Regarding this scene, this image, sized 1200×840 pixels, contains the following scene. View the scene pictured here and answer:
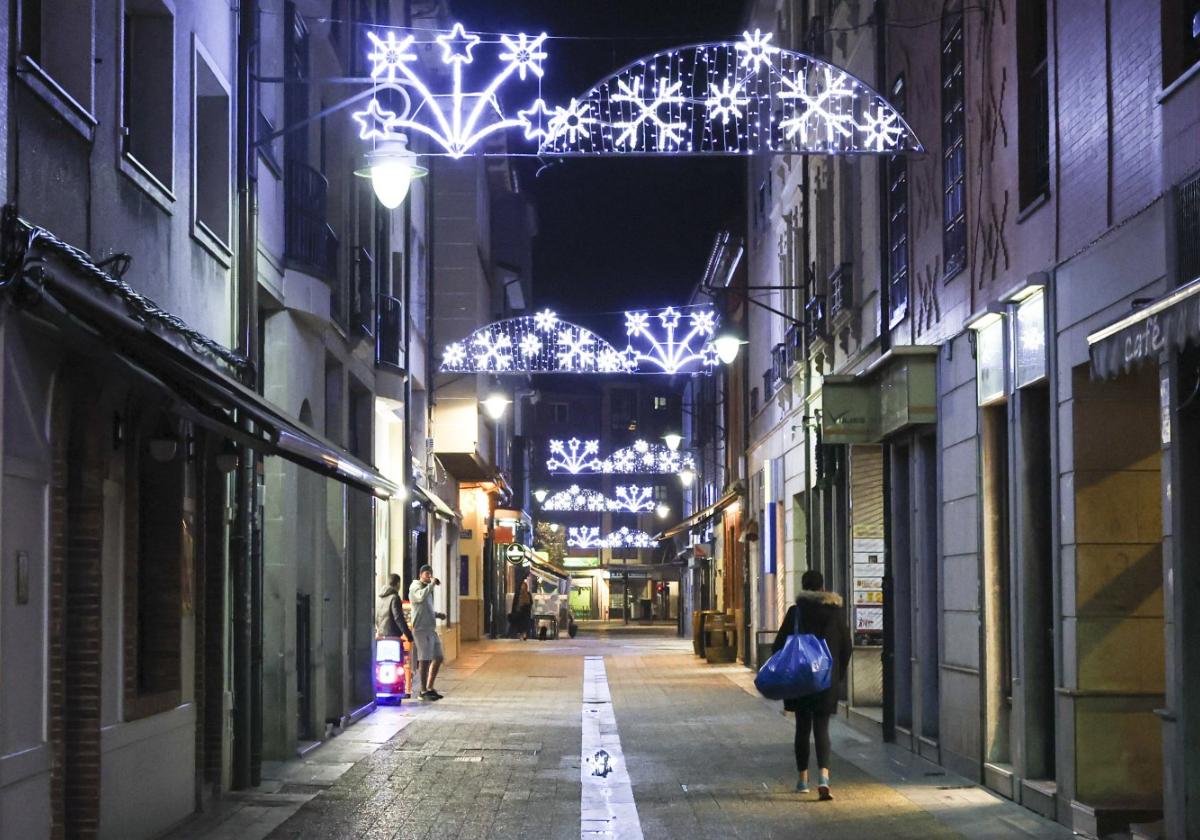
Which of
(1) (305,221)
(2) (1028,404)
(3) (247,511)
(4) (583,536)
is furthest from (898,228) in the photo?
(4) (583,536)

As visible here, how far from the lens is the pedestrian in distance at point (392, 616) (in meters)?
24.3

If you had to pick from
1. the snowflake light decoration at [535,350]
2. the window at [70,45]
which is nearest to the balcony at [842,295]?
the snowflake light decoration at [535,350]

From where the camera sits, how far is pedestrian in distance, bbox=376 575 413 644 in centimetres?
2430

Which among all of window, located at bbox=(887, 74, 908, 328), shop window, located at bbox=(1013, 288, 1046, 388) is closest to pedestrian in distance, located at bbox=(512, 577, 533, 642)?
window, located at bbox=(887, 74, 908, 328)

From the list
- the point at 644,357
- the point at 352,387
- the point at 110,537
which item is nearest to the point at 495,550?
the point at 644,357

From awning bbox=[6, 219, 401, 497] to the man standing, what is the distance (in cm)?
1246

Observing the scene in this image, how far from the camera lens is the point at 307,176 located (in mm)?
18250

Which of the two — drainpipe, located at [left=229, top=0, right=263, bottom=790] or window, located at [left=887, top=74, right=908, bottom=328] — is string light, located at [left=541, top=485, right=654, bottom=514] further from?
drainpipe, located at [left=229, top=0, right=263, bottom=790]

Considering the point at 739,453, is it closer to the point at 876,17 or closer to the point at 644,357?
the point at 644,357

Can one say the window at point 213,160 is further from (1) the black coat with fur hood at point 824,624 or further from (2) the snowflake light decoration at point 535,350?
(2) the snowflake light decoration at point 535,350

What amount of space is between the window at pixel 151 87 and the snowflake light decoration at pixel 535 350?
54.1ft

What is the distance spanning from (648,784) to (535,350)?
51.3 ft

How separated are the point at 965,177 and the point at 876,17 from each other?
16.1 feet

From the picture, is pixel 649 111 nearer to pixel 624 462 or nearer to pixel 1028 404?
pixel 1028 404
